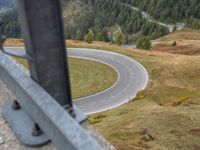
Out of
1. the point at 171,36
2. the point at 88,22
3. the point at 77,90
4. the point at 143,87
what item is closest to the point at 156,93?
the point at 143,87

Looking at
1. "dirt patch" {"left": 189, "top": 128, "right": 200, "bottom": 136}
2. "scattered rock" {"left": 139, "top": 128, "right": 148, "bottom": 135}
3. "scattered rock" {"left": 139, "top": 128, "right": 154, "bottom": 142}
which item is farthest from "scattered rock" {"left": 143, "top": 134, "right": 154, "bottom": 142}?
"dirt patch" {"left": 189, "top": 128, "right": 200, "bottom": 136}

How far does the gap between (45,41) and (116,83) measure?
5267 cm

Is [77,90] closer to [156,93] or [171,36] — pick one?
[156,93]

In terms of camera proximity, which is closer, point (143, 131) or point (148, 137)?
point (148, 137)

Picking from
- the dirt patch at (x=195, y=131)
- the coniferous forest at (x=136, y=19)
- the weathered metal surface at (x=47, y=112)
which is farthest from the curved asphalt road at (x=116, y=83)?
the coniferous forest at (x=136, y=19)

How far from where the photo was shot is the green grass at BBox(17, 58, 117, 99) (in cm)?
5494

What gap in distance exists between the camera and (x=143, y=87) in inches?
2100

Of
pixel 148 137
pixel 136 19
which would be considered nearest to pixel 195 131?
pixel 148 137

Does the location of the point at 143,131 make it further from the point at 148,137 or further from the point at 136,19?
the point at 136,19

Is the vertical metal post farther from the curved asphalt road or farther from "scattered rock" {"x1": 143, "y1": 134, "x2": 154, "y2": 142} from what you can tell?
the curved asphalt road

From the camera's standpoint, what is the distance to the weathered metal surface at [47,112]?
348 cm

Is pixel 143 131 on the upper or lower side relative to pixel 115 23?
upper

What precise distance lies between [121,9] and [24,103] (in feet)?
633

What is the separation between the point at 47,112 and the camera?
4.16 meters
